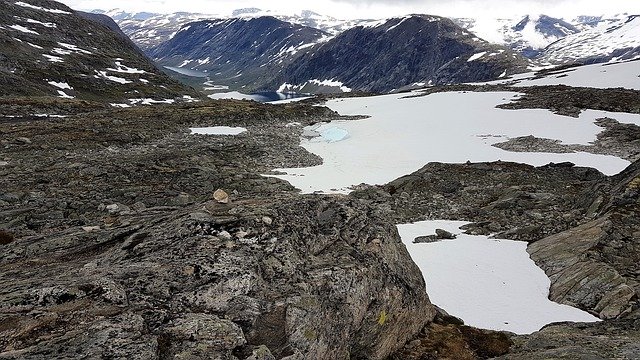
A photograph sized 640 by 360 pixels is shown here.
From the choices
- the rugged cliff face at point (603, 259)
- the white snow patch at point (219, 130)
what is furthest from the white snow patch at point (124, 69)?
the rugged cliff face at point (603, 259)

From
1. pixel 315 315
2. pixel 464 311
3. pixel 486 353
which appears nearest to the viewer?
pixel 315 315

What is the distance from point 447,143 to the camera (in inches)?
1857

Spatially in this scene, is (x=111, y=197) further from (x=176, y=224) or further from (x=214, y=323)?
(x=214, y=323)

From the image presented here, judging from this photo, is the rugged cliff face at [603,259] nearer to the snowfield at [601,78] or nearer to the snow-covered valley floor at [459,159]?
the snow-covered valley floor at [459,159]

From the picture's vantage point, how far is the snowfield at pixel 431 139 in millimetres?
37250

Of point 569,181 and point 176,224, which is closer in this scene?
point 176,224

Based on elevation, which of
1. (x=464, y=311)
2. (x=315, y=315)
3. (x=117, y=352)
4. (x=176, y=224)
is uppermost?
(x=176, y=224)

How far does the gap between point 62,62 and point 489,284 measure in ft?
416

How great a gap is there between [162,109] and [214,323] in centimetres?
6667

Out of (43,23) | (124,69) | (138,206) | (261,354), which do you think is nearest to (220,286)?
(261,354)

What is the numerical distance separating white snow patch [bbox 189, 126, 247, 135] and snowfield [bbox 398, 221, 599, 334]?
123ft

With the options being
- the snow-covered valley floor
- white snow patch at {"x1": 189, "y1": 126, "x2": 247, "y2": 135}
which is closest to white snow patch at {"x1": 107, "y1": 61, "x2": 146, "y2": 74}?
the snow-covered valley floor

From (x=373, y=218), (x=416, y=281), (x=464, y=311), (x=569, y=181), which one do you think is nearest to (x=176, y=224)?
(x=373, y=218)

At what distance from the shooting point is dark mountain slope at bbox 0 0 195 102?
94.0 meters
